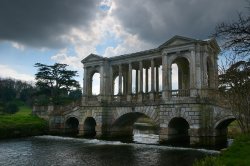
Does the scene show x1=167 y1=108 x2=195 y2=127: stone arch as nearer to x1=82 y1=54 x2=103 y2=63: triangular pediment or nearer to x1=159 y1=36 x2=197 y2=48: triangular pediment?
x1=159 y1=36 x2=197 y2=48: triangular pediment

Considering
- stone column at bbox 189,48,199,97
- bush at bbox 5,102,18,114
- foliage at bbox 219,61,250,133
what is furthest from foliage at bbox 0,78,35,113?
foliage at bbox 219,61,250,133

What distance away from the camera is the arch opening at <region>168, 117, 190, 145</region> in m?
30.7

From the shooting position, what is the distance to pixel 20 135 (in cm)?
Result: 3688

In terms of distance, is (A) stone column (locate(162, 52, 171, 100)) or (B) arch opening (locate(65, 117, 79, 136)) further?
(B) arch opening (locate(65, 117, 79, 136))

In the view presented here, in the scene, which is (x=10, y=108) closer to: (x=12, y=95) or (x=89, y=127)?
(x=12, y=95)

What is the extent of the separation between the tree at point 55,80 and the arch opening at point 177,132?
2898cm

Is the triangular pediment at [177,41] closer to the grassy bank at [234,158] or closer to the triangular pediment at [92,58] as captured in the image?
the triangular pediment at [92,58]

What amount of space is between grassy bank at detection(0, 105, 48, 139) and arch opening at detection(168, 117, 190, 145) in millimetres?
19649

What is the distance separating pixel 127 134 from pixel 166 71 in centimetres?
1240

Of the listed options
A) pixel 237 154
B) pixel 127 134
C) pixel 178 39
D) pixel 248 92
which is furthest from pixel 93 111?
pixel 237 154

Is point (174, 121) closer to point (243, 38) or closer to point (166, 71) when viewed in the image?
point (166, 71)

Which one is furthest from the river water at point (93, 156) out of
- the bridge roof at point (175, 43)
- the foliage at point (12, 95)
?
the foliage at point (12, 95)

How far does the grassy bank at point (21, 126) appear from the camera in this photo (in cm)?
3531

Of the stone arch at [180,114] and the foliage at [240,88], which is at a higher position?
the foliage at [240,88]
